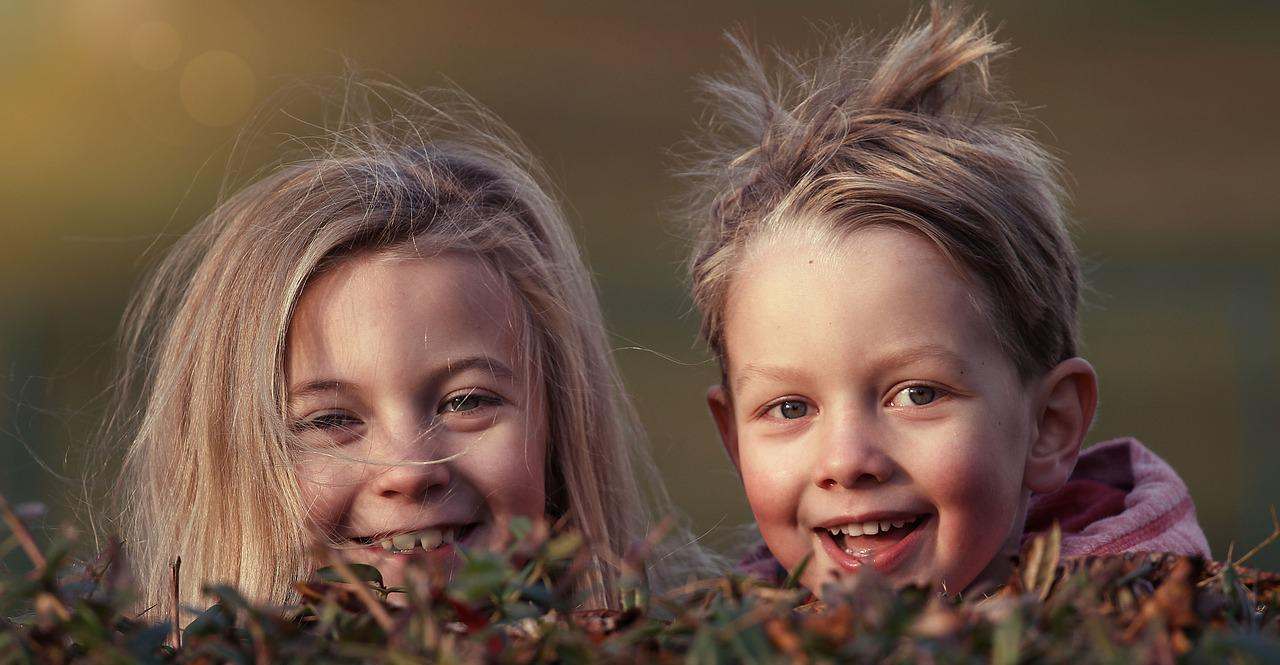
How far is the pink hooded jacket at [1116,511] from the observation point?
188 centimetres

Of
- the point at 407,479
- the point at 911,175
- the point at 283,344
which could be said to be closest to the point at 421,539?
the point at 407,479

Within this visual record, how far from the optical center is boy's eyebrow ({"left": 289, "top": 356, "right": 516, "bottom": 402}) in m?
1.83

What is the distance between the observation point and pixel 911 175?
1.81 meters

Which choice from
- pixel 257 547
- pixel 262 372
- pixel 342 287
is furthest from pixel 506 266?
pixel 257 547

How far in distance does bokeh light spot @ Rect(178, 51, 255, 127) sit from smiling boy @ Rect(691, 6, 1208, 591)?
567 centimetres

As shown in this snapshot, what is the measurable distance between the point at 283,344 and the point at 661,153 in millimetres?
5941

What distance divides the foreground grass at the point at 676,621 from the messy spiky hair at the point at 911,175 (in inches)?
35.2

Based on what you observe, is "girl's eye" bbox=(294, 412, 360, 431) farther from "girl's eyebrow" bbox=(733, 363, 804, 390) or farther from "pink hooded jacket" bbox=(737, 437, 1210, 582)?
"pink hooded jacket" bbox=(737, 437, 1210, 582)

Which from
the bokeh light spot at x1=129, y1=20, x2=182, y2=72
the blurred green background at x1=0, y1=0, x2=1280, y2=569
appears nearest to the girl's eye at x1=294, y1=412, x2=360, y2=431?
the blurred green background at x1=0, y1=0, x2=1280, y2=569

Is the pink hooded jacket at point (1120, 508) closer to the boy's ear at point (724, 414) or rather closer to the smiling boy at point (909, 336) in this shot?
the smiling boy at point (909, 336)

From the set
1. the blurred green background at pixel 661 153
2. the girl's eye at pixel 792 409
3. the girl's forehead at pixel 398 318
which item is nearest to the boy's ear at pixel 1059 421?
the girl's eye at pixel 792 409

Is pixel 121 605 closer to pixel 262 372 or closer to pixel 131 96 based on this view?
pixel 262 372

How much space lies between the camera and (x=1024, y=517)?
189 cm

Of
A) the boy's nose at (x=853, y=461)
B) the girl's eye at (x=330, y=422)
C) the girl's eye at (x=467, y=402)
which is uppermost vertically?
the girl's eye at (x=467, y=402)
